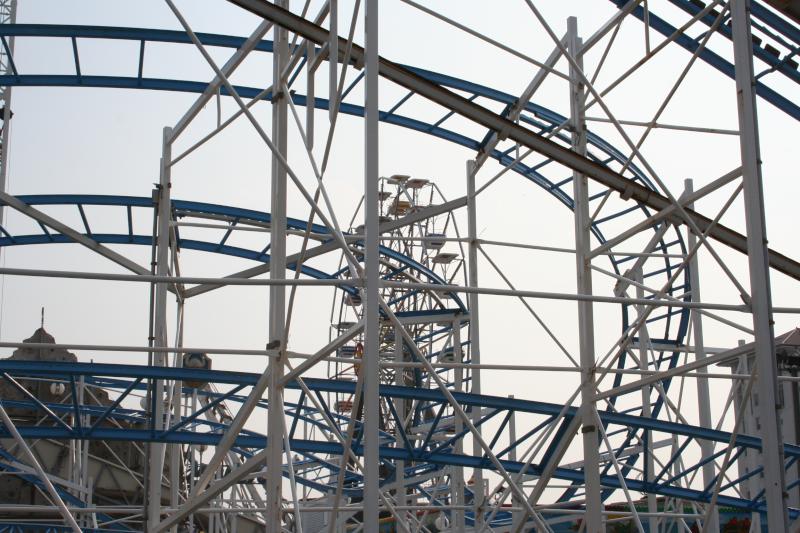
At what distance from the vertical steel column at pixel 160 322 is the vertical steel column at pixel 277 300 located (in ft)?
8.53

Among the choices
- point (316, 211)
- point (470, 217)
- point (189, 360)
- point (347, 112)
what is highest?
point (347, 112)

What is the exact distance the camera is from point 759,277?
891 centimetres

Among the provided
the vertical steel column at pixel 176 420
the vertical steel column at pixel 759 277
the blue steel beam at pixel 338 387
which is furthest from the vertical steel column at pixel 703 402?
the vertical steel column at pixel 176 420

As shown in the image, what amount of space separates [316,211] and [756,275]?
366cm

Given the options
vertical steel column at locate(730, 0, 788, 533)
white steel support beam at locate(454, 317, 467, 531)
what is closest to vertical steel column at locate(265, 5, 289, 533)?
vertical steel column at locate(730, 0, 788, 533)

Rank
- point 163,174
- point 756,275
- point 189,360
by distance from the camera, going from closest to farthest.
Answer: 1. point 756,275
2. point 189,360
3. point 163,174

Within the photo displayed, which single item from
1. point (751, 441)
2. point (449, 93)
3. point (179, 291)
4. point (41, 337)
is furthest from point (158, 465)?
point (41, 337)

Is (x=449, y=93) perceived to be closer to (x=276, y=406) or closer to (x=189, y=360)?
(x=276, y=406)

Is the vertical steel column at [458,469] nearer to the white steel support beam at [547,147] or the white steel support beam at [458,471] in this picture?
the white steel support beam at [458,471]

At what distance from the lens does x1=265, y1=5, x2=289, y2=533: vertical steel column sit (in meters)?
9.88

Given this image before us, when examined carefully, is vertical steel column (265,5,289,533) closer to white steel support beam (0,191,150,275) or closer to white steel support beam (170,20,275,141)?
white steel support beam (170,20,275,141)

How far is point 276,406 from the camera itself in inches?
390

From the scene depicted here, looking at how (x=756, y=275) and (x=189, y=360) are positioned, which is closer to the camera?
(x=756, y=275)

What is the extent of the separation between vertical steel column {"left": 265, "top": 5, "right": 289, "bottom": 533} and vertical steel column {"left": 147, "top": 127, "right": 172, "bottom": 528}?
2599 millimetres
